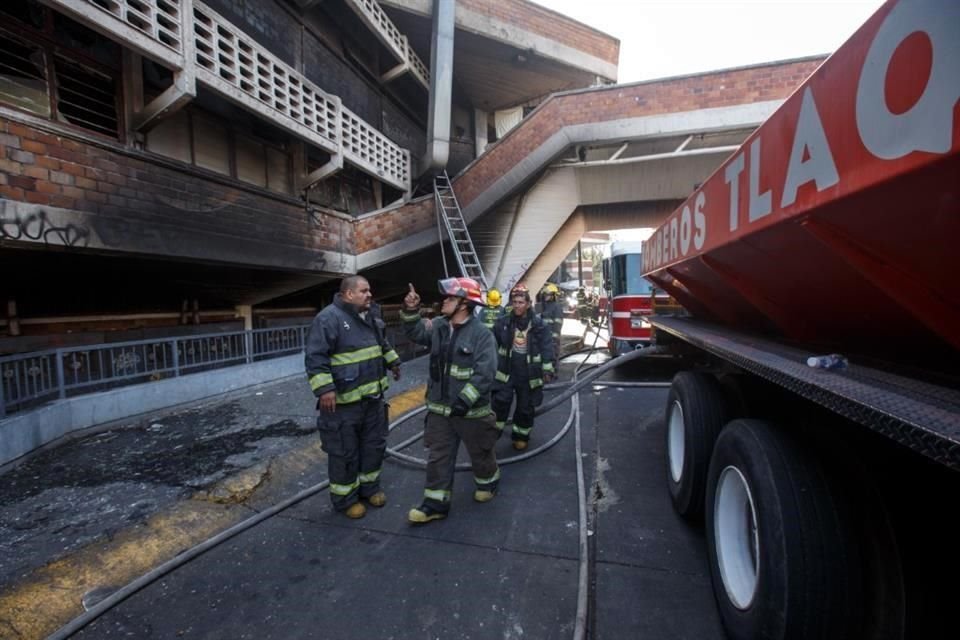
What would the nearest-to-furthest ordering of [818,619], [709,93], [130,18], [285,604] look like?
[818,619], [285,604], [130,18], [709,93]

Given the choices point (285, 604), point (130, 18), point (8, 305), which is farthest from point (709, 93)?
point (8, 305)

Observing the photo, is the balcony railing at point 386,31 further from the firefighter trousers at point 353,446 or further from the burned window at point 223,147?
the firefighter trousers at point 353,446

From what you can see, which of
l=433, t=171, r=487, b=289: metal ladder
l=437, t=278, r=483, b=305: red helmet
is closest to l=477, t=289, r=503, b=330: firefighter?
l=437, t=278, r=483, b=305: red helmet

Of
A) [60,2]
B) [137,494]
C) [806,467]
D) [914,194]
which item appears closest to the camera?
[914,194]

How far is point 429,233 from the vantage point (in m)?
9.07

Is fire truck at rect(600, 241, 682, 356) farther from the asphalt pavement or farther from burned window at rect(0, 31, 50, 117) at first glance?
burned window at rect(0, 31, 50, 117)

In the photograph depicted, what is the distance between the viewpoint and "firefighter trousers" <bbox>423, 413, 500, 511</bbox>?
2895mm

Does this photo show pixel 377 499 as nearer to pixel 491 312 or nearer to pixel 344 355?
pixel 344 355

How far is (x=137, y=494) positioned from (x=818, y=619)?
419 cm

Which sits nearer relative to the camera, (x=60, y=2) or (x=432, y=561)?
(x=432, y=561)

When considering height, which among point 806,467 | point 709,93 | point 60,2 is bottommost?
point 806,467

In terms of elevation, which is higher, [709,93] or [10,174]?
[709,93]

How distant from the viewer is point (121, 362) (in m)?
5.46

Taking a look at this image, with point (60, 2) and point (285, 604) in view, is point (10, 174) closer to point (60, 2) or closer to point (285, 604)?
point (60, 2)
